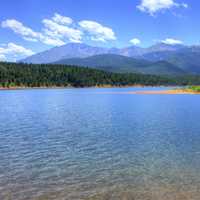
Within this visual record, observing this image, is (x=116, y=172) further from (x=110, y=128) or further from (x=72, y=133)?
(x=110, y=128)

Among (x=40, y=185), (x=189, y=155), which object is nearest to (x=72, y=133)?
(x=189, y=155)

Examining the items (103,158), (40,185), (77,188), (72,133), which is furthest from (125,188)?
(72,133)

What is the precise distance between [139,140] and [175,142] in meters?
3.86

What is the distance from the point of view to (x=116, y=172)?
21641 mm

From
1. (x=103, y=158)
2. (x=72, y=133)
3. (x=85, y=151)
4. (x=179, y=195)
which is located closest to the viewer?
(x=179, y=195)

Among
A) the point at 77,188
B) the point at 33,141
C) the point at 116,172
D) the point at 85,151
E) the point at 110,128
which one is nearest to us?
the point at 77,188

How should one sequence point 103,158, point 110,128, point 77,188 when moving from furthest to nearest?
1. point 110,128
2. point 103,158
3. point 77,188

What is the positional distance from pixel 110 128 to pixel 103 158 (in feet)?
52.0

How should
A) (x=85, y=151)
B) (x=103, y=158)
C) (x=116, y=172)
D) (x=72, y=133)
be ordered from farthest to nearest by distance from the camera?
(x=72, y=133)
(x=85, y=151)
(x=103, y=158)
(x=116, y=172)

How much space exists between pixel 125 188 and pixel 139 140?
14.7 m

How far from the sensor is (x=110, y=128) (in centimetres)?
4106

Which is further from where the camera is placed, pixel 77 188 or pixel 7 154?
pixel 7 154

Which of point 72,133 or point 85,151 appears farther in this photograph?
point 72,133

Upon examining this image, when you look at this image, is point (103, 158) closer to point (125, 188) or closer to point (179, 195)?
point (125, 188)
